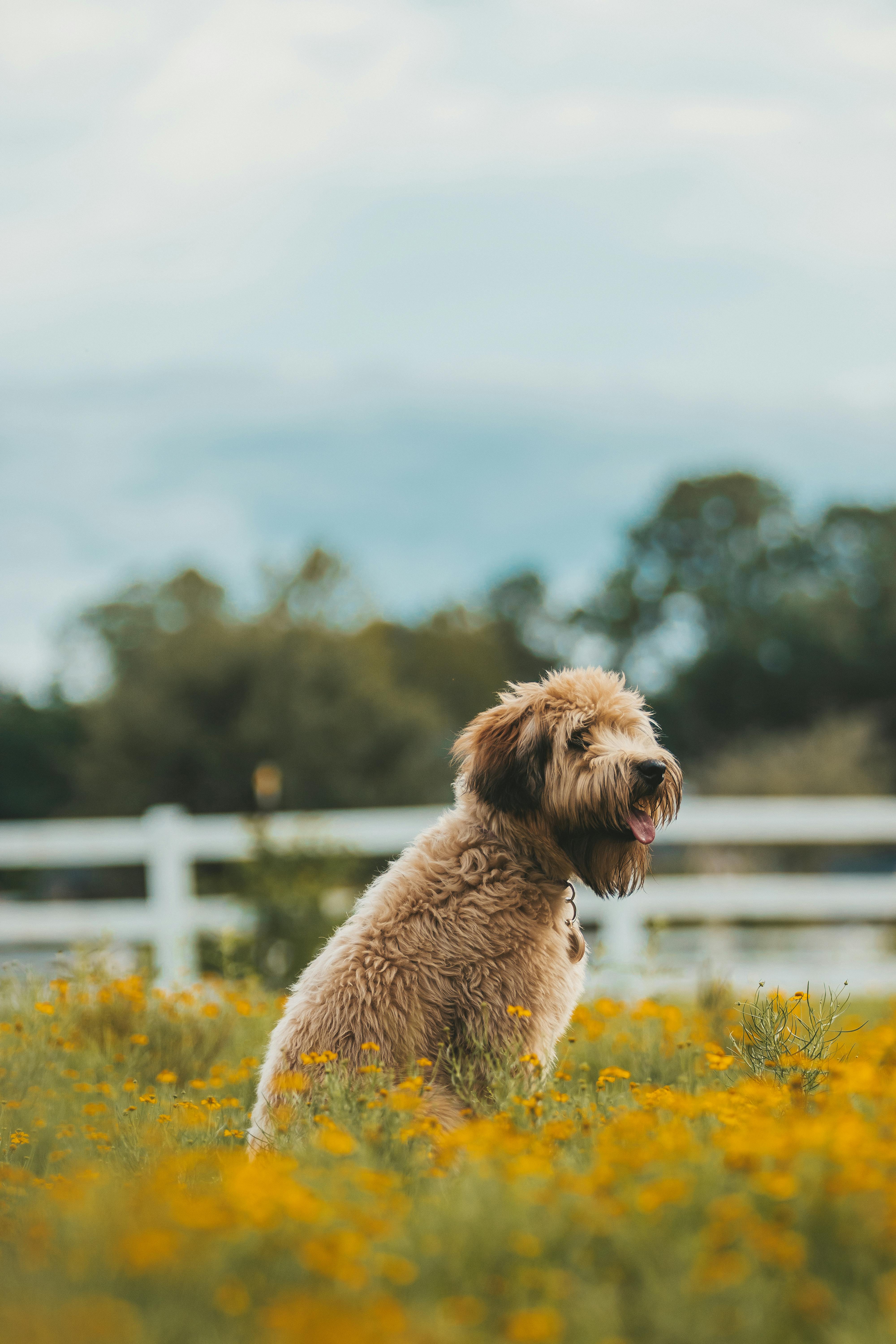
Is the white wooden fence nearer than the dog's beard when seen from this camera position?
No

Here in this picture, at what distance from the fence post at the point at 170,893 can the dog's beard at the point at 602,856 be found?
6.07 m

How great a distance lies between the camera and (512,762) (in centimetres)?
382

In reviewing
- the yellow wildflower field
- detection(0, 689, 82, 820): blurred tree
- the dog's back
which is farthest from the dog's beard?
detection(0, 689, 82, 820): blurred tree

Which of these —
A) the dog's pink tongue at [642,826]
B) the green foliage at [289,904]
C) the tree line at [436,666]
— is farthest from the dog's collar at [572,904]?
the tree line at [436,666]

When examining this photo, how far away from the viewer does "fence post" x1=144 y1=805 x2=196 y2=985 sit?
9469 millimetres

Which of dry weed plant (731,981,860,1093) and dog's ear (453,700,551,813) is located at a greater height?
dog's ear (453,700,551,813)

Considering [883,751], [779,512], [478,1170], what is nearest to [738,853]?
[883,751]

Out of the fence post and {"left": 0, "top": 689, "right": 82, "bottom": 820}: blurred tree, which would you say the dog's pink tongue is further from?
{"left": 0, "top": 689, "right": 82, "bottom": 820}: blurred tree

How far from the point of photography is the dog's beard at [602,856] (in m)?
3.86

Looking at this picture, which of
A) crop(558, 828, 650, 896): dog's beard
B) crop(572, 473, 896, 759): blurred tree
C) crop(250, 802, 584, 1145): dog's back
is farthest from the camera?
crop(572, 473, 896, 759): blurred tree

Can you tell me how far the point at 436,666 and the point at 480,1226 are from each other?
4539 centimetres

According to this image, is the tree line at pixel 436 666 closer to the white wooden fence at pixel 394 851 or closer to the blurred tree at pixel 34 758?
the blurred tree at pixel 34 758

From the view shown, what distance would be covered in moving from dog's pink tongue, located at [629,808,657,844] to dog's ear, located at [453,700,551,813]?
28cm

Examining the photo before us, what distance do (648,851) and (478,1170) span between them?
1.63 meters
